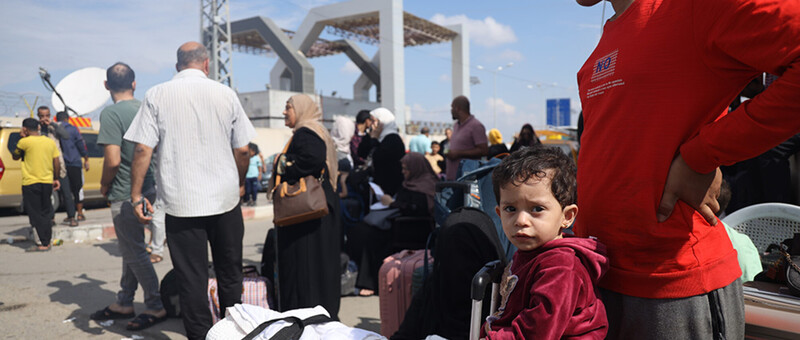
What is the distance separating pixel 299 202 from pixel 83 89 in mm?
8799

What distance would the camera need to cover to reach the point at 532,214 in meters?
1.48

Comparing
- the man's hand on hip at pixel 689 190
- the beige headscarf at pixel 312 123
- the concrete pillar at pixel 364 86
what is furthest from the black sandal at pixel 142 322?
the concrete pillar at pixel 364 86

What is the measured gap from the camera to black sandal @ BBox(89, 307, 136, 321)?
4074 millimetres

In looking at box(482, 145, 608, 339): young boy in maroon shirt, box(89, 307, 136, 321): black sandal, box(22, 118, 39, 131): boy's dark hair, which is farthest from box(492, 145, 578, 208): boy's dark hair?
box(22, 118, 39, 131): boy's dark hair

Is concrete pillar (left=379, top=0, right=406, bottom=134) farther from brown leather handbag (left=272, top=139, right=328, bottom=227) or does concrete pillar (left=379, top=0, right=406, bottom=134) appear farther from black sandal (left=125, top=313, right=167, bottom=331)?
brown leather handbag (left=272, top=139, right=328, bottom=227)

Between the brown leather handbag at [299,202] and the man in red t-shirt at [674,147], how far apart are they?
2335 mm

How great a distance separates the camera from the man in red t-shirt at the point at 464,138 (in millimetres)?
5652

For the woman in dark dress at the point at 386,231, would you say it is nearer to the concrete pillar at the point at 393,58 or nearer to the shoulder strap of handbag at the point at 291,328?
the shoulder strap of handbag at the point at 291,328

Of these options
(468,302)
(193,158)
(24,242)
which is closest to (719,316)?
(468,302)

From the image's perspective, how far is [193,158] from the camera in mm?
3188

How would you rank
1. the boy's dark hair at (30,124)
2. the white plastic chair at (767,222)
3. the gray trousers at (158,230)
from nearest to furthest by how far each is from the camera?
the white plastic chair at (767,222), the gray trousers at (158,230), the boy's dark hair at (30,124)

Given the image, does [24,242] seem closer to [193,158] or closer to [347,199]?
[347,199]

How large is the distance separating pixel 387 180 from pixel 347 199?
1.89 ft

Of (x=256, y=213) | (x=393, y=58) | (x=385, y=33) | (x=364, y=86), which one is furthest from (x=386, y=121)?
(x=364, y=86)
